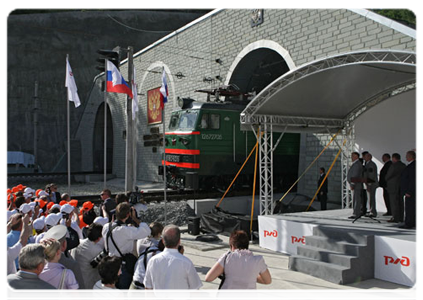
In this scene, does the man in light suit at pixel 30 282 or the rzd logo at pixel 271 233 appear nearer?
the man in light suit at pixel 30 282

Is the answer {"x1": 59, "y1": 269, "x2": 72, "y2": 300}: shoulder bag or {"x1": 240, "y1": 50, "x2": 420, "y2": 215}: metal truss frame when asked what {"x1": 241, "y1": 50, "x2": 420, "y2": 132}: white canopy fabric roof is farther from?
{"x1": 59, "y1": 269, "x2": 72, "y2": 300}: shoulder bag

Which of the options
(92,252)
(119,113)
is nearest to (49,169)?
(119,113)

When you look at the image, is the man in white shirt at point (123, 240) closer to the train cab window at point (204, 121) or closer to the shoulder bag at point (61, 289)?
the shoulder bag at point (61, 289)

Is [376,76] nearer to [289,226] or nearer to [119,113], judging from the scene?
[289,226]

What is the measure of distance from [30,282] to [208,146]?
12.3 metres

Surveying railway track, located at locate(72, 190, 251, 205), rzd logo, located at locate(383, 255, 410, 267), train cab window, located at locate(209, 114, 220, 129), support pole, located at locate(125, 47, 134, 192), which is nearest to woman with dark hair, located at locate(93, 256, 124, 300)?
rzd logo, located at locate(383, 255, 410, 267)

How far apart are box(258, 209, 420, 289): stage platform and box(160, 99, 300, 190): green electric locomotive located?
5385 millimetres

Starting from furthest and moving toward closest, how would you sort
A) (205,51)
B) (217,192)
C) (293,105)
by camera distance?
(205,51) < (217,192) < (293,105)

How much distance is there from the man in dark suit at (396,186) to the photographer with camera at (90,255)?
6835 mm

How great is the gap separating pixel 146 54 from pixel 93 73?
720 inches

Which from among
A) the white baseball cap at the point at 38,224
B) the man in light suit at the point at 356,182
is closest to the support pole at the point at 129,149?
the man in light suit at the point at 356,182

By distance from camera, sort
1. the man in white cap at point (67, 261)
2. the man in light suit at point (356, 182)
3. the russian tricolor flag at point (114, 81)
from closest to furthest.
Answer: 1. the man in white cap at point (67, 261)
2. the man in light suit at point (356, 182)
3. the russian tricolor flag at point (114, 81)

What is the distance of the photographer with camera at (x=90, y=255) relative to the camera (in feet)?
15.3

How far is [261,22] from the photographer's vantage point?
705 inches
